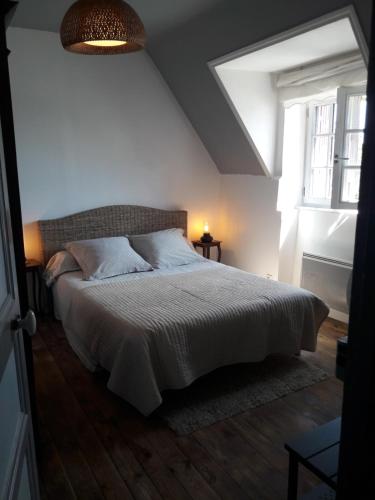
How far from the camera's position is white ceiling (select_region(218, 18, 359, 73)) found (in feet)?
9.06

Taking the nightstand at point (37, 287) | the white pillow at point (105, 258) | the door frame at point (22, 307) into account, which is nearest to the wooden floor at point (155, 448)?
the door frame at point (22, 307)

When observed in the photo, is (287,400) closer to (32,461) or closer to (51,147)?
(32,461)

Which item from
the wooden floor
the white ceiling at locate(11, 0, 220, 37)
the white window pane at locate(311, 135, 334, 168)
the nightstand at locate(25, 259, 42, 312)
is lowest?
the wooden floor

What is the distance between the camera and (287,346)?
2896mm

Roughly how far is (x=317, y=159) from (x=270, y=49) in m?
1.29

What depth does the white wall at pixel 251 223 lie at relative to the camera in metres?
4.18

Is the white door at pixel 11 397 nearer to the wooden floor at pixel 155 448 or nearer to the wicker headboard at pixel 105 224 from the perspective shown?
the wooden floor at pixel 155 448

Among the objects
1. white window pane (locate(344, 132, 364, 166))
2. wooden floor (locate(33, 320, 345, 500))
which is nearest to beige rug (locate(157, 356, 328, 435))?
wooden floor (locate(33, 320, 345, 500))

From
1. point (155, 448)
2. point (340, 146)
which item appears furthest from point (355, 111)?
point (155, 448)

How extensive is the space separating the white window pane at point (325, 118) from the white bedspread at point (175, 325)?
1665 mm

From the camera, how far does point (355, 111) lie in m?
3.36

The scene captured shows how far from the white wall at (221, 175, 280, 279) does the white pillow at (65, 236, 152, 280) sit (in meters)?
1.29

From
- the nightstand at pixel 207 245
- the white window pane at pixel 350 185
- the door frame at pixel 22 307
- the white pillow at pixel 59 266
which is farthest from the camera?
the nightstand at pixel 207 245

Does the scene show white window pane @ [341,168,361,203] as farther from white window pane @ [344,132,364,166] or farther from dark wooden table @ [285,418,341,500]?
dark wooden table @ [285,418,341,500]
